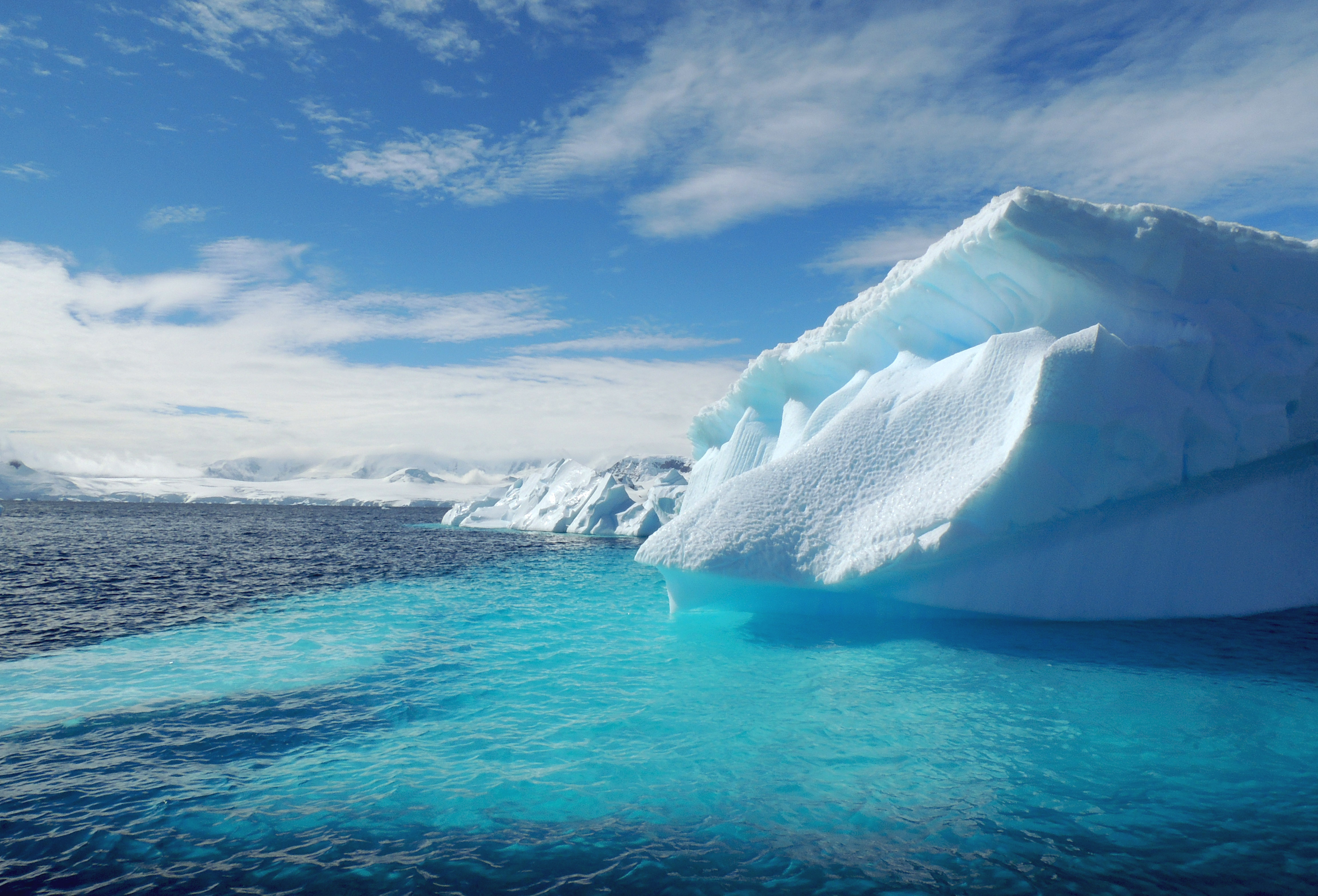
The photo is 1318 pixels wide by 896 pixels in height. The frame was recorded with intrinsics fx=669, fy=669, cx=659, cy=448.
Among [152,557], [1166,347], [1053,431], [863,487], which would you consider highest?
[1166,347]

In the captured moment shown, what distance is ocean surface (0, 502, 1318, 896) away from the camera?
4.00 m

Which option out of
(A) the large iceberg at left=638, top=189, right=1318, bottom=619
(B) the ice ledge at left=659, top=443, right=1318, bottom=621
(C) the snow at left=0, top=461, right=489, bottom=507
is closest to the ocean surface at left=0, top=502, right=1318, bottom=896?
(B) the ice ledge at left=659, top=443, right=1318, bottom=621

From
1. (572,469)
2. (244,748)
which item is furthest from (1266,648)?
(572,469)

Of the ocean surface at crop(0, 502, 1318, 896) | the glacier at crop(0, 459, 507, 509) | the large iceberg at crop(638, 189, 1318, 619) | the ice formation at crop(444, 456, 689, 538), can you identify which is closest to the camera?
the ocean surface at crop(0, 502, 1318, 896)

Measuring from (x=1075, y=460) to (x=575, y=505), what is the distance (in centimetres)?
3640

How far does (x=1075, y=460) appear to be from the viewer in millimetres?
9148

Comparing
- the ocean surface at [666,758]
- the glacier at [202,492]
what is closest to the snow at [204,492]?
the glacier at [202,492]

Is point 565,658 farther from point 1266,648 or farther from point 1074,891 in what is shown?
point 1266,648

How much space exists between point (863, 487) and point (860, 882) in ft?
21.6

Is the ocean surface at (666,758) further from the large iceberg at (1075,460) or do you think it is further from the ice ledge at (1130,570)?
the large iceberg at (1075,460)

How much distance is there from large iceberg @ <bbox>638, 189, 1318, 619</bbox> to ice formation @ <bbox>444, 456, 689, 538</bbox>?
2331 centimetres

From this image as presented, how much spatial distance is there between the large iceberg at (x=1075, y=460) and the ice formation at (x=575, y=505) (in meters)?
23.3

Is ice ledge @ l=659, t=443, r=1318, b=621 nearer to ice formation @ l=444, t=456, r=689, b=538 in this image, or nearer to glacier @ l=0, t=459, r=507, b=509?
ice formation @ l=444, t=456, r=689, b=538

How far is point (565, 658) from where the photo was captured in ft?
30.0
